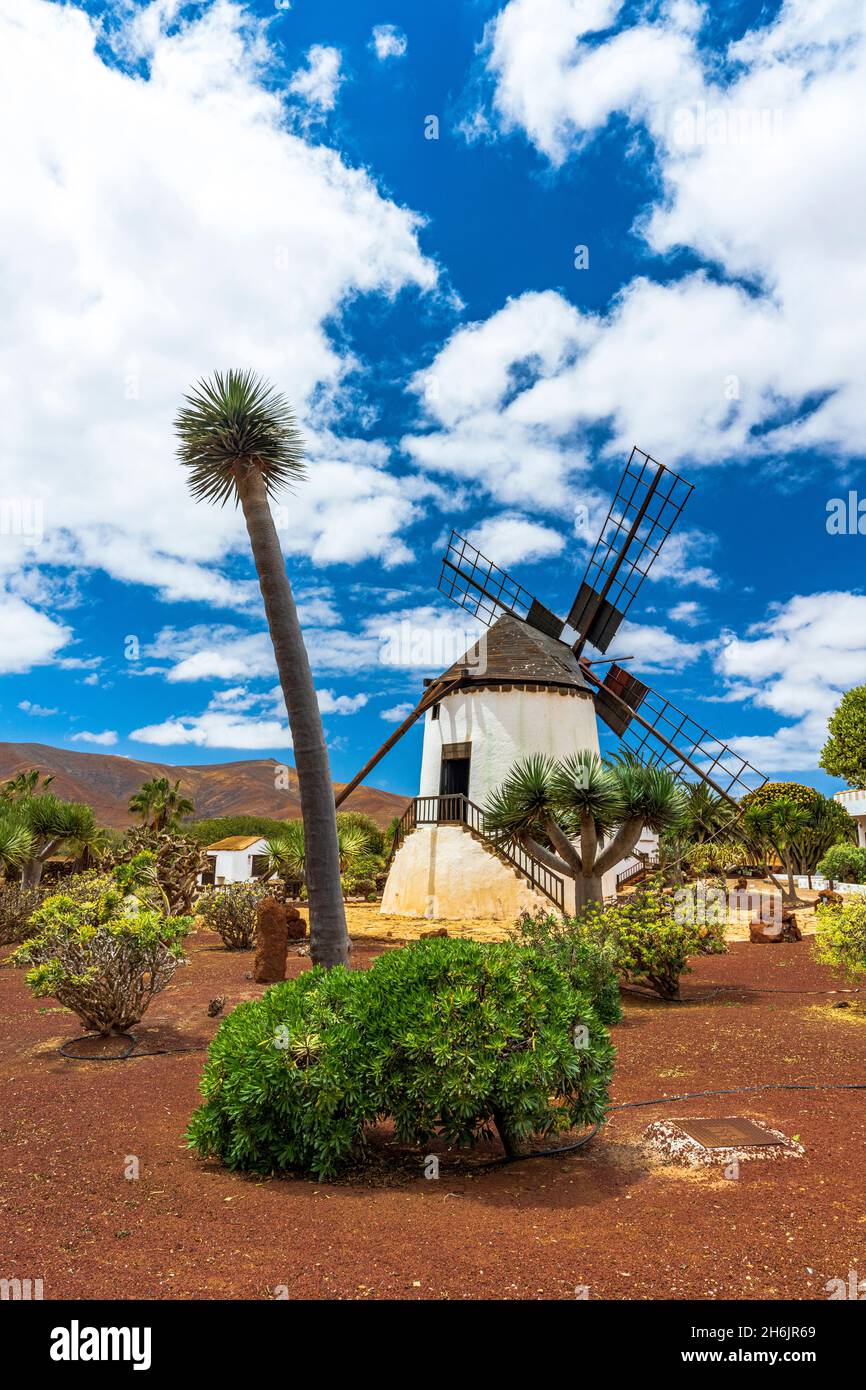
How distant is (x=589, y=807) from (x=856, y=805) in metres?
35.6

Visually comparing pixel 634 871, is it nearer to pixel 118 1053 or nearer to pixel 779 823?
pixel 779 823

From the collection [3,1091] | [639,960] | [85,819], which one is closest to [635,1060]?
[639,960]

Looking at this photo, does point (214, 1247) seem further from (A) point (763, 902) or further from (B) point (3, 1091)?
(A) point (763, 902)

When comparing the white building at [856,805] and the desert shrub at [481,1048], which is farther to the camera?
the white building at [856,805]

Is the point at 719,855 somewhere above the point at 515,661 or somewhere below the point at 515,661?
below

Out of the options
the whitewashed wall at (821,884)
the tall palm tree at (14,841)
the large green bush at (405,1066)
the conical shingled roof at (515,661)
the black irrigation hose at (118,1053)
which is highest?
the conical shingled roof at (515,661)

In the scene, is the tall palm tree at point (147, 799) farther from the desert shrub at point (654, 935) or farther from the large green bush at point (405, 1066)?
the large green bush at point (405, 1066)

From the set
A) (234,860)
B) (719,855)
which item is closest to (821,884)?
(719,855)

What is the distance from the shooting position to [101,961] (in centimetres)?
938

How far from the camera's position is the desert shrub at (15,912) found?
774 inches

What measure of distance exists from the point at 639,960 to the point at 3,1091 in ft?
26.2

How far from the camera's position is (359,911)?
2555cm

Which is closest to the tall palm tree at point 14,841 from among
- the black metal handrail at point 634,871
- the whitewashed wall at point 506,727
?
the whitewashed wall at point 506,727

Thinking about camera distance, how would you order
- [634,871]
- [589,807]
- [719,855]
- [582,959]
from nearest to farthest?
[582,959] → [589,807] → [634,871] → [719,855]
